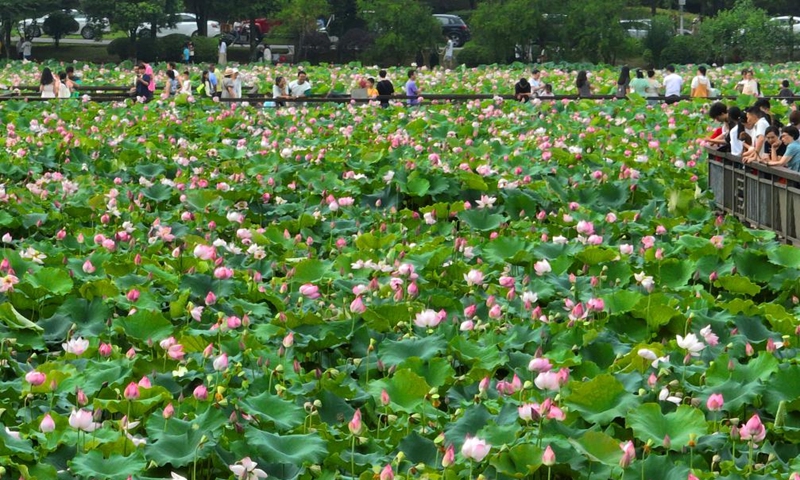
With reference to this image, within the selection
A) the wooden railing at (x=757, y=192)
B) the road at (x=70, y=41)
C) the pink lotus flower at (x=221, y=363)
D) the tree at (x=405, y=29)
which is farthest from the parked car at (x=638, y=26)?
the pink lotus flower at (x=221, y=363)

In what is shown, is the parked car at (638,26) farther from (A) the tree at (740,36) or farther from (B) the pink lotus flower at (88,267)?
(B) the pink lotus flower at (88,267)

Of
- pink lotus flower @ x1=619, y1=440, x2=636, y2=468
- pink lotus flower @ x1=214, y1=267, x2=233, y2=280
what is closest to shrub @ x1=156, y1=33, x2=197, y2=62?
pink lotus flower @ x1=214, y1=267, x2=233, y2=280

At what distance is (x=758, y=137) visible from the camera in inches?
451

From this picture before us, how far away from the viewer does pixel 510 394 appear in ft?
18.9

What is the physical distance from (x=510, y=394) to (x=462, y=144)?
1033 cm

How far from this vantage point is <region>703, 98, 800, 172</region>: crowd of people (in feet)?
36.1

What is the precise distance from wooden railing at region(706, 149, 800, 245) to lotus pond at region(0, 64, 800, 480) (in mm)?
371

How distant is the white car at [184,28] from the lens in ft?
150

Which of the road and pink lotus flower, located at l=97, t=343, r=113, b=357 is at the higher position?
the road

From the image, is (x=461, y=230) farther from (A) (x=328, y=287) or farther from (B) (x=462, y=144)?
(B) (x=462, y=144)

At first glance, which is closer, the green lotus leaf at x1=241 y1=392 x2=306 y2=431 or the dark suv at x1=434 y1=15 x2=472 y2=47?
the green lotus leaf at x1=241 y1=392 x2=306 y2=431

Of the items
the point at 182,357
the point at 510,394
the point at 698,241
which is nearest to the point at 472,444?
the point at 510,394

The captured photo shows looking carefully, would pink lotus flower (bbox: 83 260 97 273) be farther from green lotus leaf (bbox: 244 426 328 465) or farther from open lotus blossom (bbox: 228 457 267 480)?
open lotus blossom (bbox: 228 457 267 480)

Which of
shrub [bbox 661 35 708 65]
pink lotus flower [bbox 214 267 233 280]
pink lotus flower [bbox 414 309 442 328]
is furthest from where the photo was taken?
shrub [bbox 661 35 708 65]
